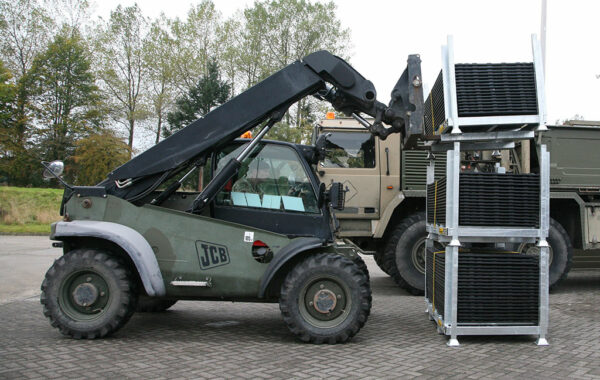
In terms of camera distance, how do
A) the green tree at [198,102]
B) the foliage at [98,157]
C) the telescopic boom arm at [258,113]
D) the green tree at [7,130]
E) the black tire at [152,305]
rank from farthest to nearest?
the green tree at [7,130], the foliage at [98,157], the green tree at [198,102], the black tire at [152,305], the telescopic boom arm at [258,113]

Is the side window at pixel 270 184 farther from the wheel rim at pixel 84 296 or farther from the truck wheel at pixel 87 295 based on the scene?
the wheel rim at pixel 84 296

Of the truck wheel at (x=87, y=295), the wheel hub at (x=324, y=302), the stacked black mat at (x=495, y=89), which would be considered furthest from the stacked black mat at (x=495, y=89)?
the truck wheel at (x=87, y=295)

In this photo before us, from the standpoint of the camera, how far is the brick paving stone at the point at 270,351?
4449 mm

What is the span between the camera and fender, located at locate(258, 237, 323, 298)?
5.39 metres

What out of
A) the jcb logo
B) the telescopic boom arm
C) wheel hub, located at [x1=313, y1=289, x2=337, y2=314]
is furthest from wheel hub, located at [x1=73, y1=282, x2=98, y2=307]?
wheel hub, located at [x1=313, y1=289, x2=337, y2=314]

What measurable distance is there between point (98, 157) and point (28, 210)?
7.05 m

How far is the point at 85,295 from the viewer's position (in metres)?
5.48

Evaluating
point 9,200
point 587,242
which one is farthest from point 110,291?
point 9,200

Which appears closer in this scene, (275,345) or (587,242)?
(275,345)

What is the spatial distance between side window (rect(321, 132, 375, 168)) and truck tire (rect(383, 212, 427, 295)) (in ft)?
4.54

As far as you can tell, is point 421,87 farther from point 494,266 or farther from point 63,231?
point 63,231

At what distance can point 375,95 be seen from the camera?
20.1ft

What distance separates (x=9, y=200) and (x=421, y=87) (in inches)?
1120

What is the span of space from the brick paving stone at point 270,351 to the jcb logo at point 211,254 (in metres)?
0.88
